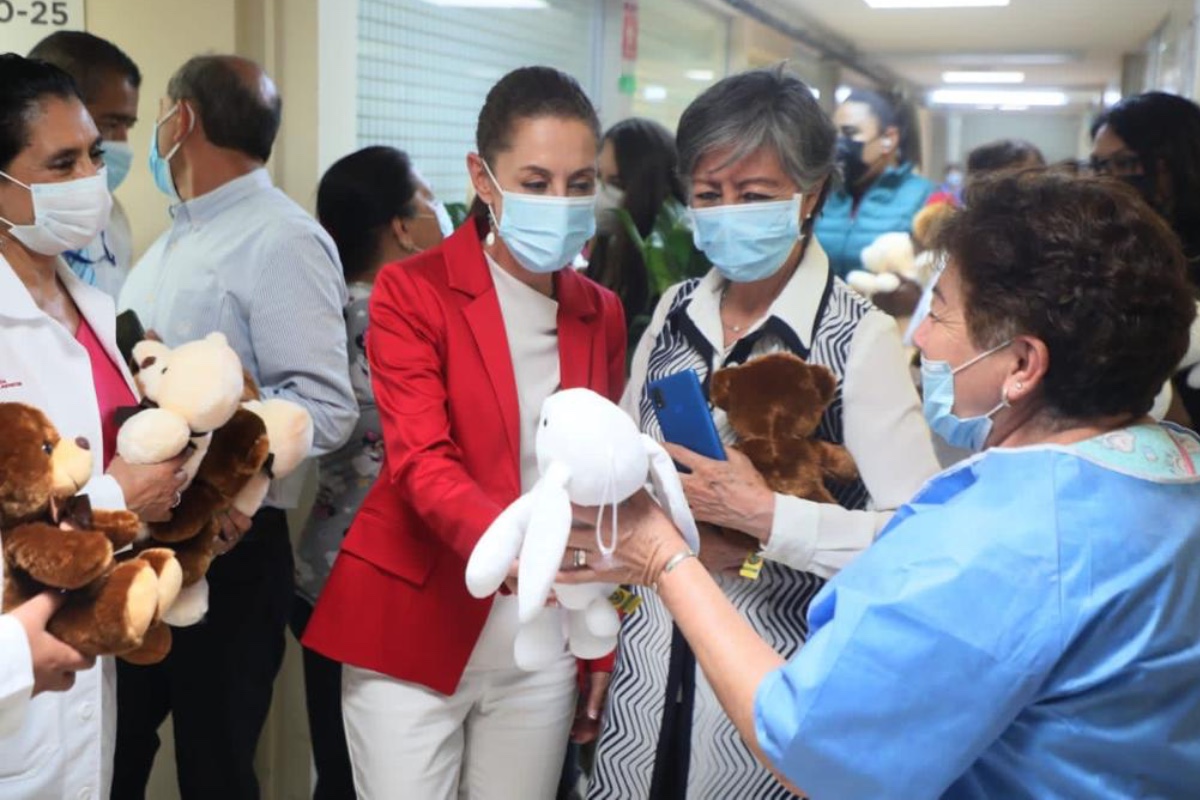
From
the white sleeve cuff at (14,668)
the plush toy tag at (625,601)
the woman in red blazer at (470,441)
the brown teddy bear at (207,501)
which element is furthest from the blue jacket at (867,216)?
the white sleeve cuff at (14,668)

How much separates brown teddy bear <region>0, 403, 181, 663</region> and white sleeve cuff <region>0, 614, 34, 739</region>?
62 mm

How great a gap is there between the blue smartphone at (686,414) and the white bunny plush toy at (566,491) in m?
0.21

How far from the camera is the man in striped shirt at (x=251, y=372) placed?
2.11 metres

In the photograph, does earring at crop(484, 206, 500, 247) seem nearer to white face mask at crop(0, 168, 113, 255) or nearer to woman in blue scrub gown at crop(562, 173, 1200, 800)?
white face mask at crop(0, 168, 113, 255)

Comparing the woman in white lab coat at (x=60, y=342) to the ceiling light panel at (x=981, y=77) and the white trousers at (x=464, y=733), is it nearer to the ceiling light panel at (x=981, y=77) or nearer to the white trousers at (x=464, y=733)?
the white trousers at (x=464, y=733)

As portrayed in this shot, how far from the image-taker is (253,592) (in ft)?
7.04

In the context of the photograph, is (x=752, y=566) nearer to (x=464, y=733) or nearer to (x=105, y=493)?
(x=464, y=733)

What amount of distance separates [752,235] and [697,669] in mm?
651

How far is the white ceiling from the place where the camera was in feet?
20.1


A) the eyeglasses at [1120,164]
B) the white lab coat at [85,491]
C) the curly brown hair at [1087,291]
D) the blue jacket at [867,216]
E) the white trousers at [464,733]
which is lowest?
the white trousers at [464,733]

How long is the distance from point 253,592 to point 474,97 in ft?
8.34

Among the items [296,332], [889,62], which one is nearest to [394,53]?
[296,332]

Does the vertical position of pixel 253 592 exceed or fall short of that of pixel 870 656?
it falls short

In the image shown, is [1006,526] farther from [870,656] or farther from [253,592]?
[253,592]
